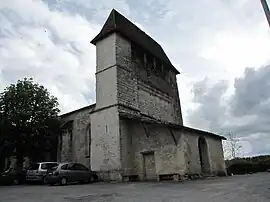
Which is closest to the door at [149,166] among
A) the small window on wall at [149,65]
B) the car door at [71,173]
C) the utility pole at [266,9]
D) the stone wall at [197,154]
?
the stone wall at [197,154]

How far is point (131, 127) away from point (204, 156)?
245 inches

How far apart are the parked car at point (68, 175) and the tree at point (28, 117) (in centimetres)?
717

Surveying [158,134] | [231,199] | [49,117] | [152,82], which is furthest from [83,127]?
[231,199]

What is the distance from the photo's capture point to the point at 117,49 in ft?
76.9

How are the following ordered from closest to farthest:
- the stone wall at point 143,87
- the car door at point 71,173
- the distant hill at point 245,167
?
the car door at point 71,173 → the stone wall at point 143,87 → the distant hill at point 245,167

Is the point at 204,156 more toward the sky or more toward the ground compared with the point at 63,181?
more toward the sky

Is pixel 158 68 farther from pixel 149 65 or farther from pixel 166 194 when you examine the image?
pixel 166 194

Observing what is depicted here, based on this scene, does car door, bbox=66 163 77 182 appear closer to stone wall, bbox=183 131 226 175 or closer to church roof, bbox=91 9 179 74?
stone wall, bbox=183 131 226 175

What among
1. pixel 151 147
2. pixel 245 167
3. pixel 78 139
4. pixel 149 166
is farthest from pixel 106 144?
pixel 245 167

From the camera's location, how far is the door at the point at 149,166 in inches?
810

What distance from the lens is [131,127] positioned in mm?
21938

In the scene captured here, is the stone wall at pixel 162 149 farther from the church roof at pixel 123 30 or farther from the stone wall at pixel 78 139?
the church roof at pixel 123 30

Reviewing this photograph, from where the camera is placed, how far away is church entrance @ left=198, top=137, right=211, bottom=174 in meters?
22.3

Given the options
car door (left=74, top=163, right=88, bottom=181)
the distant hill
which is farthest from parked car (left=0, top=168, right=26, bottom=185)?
the distant hill
